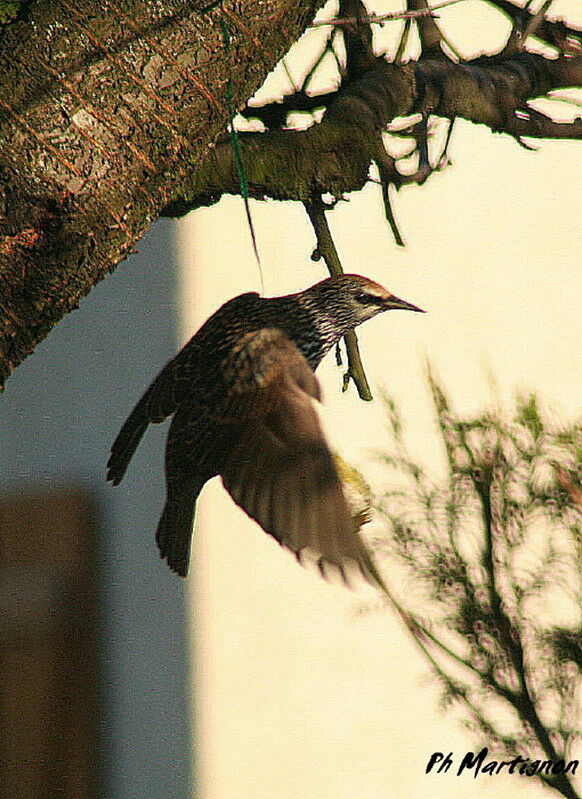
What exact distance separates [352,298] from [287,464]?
8 cm

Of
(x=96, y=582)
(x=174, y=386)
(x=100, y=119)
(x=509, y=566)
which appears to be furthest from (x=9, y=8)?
(x=96, y=582)

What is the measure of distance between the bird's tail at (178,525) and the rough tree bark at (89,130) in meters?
0.11

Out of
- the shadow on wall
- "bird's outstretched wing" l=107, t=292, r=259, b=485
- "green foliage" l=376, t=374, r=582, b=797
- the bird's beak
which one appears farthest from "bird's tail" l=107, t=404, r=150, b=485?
the shadow on wall

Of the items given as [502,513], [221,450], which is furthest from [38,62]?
[502,513]

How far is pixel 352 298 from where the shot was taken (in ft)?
1.26

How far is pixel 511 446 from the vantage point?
0.62 m

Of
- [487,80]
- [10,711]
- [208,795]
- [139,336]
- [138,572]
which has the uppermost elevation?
[139,336]

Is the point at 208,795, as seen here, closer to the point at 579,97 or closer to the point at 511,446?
the point at 511,446

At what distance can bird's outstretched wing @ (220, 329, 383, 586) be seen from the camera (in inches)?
12.7

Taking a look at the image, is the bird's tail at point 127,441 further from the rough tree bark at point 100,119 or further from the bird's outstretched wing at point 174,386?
the rough tree bark at point 100,119

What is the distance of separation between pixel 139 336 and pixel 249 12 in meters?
0.97

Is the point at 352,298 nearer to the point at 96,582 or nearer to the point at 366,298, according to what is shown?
the point at 366,298

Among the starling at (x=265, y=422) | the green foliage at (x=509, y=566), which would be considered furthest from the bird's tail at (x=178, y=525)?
the green foliage at (x=509, y=566)

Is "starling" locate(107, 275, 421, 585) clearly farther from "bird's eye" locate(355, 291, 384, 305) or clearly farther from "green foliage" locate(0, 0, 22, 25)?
"green foliage" locate(0, 0, 22, 25)
